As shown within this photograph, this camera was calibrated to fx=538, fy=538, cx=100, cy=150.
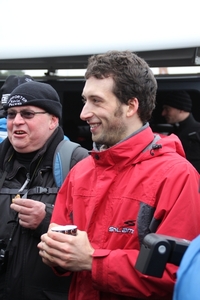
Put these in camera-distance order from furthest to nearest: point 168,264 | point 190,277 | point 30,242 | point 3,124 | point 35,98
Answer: point 3,124, point 35,98, point 30,242, point 168,264, point 190,277

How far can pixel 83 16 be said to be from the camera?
4.11 meters

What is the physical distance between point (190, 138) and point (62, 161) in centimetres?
222

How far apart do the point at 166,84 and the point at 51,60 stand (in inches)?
40.4

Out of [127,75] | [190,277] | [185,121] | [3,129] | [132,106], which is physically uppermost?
[185,121]

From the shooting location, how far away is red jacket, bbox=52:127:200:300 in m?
2.12

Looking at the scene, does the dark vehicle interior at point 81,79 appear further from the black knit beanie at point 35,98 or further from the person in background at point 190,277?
the person in background at point 190,277

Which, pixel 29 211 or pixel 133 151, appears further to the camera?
pixel 29 211

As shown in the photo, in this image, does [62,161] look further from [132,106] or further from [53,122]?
[132,106]

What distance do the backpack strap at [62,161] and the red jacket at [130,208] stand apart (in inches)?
21.1

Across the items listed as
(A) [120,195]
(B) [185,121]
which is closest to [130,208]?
(A) [120,195]

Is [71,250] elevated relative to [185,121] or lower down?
lower down

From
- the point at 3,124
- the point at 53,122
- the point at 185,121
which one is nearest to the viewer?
the point at 53,122

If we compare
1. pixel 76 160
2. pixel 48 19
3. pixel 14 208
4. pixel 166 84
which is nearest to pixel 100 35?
pixel 48 19

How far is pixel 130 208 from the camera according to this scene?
222 cm
